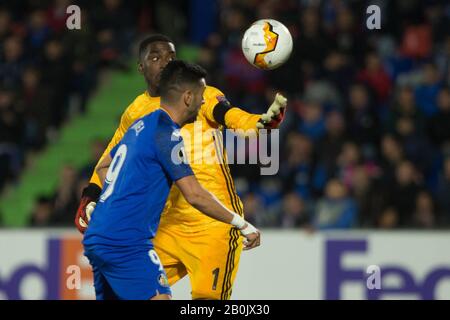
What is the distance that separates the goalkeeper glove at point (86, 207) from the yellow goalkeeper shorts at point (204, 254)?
1.95ft

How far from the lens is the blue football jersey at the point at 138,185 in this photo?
277 inches

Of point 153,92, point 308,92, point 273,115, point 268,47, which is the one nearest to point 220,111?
point 273,115

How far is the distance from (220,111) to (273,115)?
477mm

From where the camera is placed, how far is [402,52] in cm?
1415

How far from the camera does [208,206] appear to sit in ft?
23.3

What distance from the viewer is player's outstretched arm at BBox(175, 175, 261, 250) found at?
23.2 ft

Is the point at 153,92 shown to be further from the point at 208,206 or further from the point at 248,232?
the point at 248,232

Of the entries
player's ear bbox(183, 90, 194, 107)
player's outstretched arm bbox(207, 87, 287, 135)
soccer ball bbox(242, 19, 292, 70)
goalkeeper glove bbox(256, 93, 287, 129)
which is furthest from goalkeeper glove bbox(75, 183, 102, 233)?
soccer ball bbox(242, 19, 292, 70)

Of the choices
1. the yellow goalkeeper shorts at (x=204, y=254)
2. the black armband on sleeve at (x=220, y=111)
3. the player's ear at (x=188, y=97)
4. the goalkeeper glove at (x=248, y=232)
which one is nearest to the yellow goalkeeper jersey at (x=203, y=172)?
the yellow goalkeeper shorts at (x=204, y=254)

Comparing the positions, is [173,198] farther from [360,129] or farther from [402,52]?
[402,52]

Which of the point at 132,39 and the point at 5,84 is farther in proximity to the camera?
the point at 132,39

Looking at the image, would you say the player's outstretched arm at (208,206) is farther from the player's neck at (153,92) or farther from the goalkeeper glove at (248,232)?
the player's neck at (153,92)
